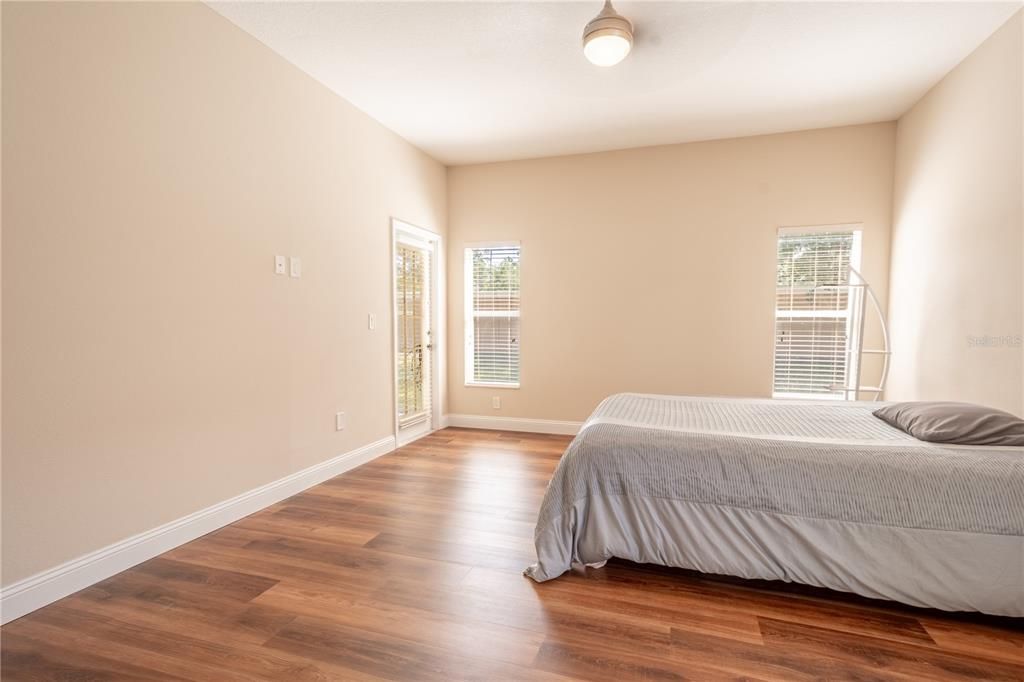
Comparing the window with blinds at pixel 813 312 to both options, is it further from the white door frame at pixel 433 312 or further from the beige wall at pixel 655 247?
the white door frame at pixel 433 312

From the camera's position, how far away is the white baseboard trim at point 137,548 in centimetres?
189

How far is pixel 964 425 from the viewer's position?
2.01 meters

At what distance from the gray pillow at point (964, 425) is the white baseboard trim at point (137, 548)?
3466 mm

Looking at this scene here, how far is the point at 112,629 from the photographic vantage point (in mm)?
1801

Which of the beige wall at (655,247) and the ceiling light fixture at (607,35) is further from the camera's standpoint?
the beige wall at (655,247)

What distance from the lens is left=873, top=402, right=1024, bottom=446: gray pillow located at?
1.97 metres

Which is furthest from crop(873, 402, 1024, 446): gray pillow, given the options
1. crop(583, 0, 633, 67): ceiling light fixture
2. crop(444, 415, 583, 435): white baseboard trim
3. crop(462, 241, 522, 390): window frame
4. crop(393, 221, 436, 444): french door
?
crop(393, 221, 436, 444): french door

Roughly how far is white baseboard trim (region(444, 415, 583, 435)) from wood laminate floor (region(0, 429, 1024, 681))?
2.41 meters

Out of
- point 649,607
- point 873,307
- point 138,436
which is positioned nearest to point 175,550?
point 138,436

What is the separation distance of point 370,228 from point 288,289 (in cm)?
104

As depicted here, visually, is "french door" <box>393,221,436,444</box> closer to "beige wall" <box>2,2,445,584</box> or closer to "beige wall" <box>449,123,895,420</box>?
"beige wall" <box>449,123,895,420</box>

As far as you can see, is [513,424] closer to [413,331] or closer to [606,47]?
[413,331]

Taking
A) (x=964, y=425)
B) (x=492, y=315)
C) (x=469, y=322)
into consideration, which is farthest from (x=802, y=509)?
(x=469, y=322)

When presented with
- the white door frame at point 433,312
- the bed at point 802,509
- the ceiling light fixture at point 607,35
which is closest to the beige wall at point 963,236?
the bed at point 802,509
